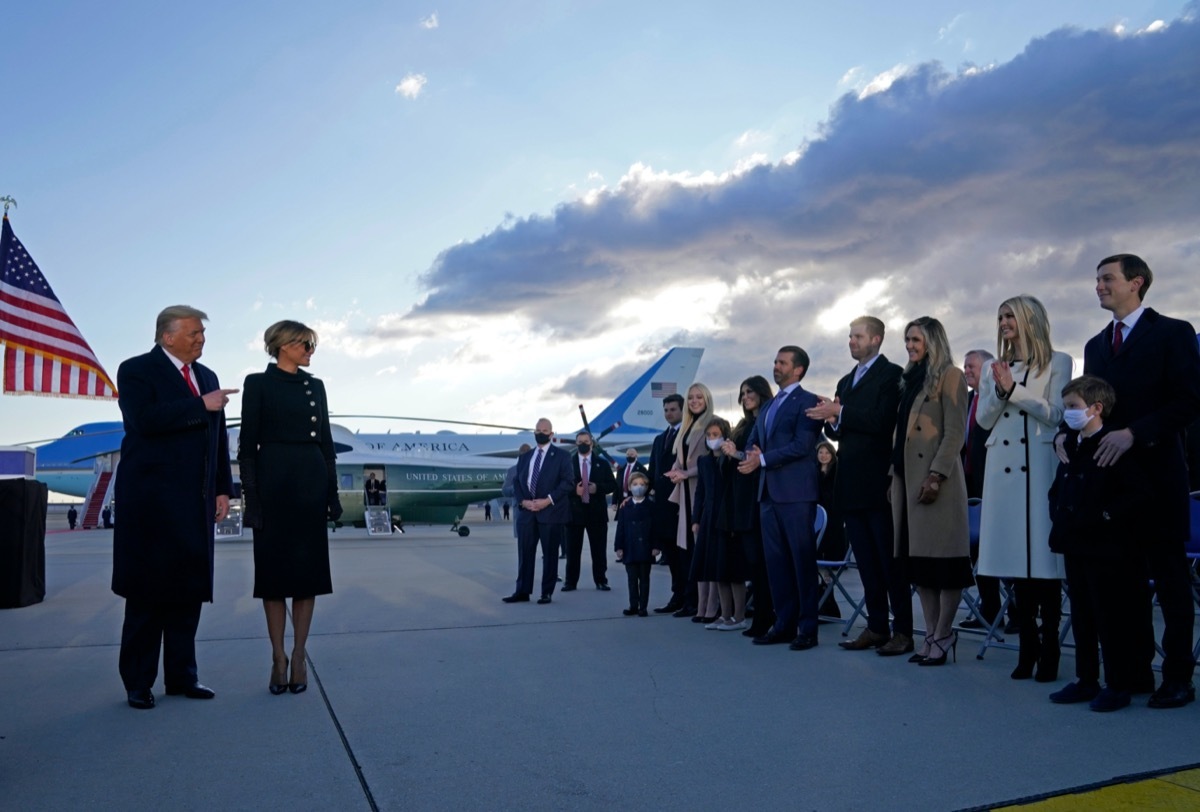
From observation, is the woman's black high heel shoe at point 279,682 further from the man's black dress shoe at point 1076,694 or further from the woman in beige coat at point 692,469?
the man's black dress shoe at point 1076,694

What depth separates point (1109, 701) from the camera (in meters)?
3.65

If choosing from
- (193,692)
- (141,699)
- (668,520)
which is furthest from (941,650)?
(141,699)

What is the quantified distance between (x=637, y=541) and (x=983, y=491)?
10.3 ft

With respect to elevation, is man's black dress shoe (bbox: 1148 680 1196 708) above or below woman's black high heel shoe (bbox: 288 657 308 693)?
above

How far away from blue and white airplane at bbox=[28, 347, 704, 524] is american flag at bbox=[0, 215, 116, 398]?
29.7 ft

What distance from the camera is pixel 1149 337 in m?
3.90

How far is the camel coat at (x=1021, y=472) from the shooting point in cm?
438

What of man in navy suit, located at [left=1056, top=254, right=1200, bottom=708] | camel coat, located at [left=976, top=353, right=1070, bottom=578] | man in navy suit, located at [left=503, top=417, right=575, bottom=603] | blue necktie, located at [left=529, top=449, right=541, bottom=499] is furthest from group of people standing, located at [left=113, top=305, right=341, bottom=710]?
blue necktie, located at [left=529, top=449, right=541, bottom=499]

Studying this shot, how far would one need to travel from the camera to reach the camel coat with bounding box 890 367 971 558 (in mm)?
4750

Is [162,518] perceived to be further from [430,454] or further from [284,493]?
[430,454]

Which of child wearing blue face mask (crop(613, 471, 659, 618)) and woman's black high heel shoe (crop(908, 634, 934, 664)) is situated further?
child wearing blue face mask (crop(613, 471, 659, 618))

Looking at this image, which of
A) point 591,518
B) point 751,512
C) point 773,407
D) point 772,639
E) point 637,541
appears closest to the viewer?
point 772,639

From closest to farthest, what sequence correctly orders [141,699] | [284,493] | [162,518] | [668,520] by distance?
[141,699]
[162,518]
[284,493]
[668,520]

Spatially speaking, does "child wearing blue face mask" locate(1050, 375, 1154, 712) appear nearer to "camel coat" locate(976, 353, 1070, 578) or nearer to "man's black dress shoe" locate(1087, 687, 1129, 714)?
"man's black dress shoe" locate(1087, 687, 1129, 714)
